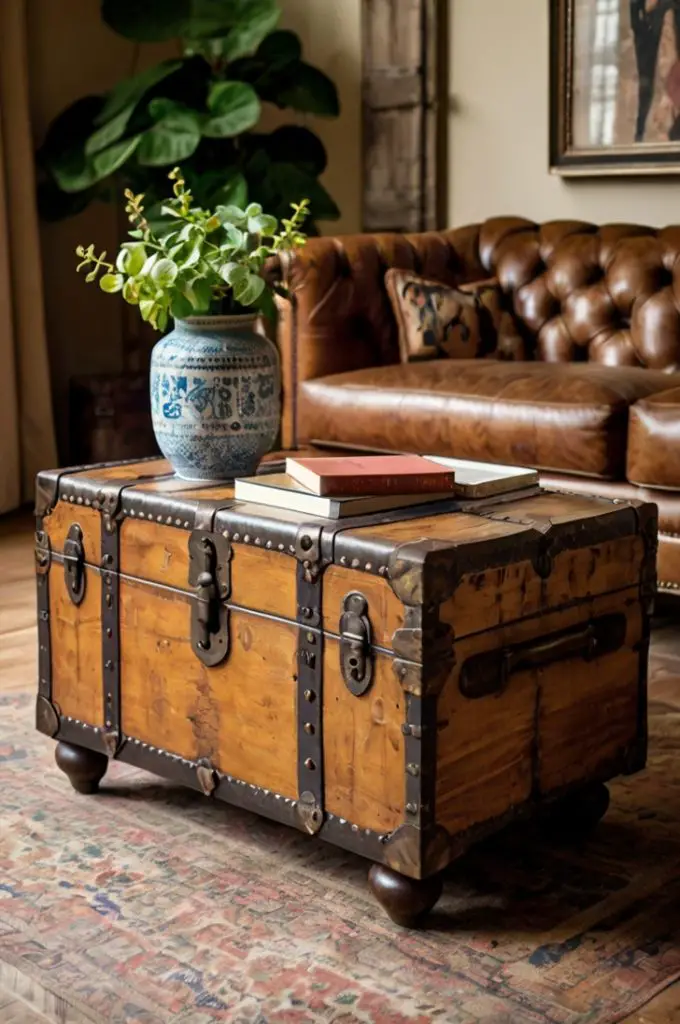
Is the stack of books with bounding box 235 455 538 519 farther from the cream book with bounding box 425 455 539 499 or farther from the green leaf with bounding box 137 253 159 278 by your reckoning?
the green leaf with bounding box 137 253 159 278

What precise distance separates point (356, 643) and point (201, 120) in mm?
3002

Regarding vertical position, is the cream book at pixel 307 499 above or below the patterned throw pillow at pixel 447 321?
below

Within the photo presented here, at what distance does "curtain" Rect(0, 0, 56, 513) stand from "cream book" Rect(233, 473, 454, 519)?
263 centimetres

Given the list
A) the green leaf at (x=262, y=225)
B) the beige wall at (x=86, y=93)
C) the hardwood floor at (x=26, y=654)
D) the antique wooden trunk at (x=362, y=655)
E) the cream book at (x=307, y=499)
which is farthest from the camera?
the beige wall at (x=86, y=93)

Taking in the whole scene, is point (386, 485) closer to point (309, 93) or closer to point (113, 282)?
point (113, 282)

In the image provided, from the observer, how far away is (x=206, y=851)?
6.27ft

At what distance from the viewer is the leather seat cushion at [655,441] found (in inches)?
108

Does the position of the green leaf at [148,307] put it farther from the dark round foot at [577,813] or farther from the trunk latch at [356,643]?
the dark round foot at [577,813]

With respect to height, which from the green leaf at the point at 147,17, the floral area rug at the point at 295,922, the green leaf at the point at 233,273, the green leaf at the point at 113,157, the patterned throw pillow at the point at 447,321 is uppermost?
the green leaf at the point at 147,17

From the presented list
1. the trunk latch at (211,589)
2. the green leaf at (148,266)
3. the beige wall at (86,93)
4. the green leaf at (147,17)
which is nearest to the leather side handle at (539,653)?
the trunk latch at (211,589)

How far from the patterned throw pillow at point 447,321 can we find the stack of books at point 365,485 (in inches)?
63.2

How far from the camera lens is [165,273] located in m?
1.99

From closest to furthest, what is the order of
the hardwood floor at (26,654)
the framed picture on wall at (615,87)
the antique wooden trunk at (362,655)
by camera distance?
the hardwood floor at (26,654) → the antique wooden trunk at (362,655) → the framed picture on wall at (615,87)

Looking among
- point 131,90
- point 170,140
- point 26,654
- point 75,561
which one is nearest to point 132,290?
point 75,561
